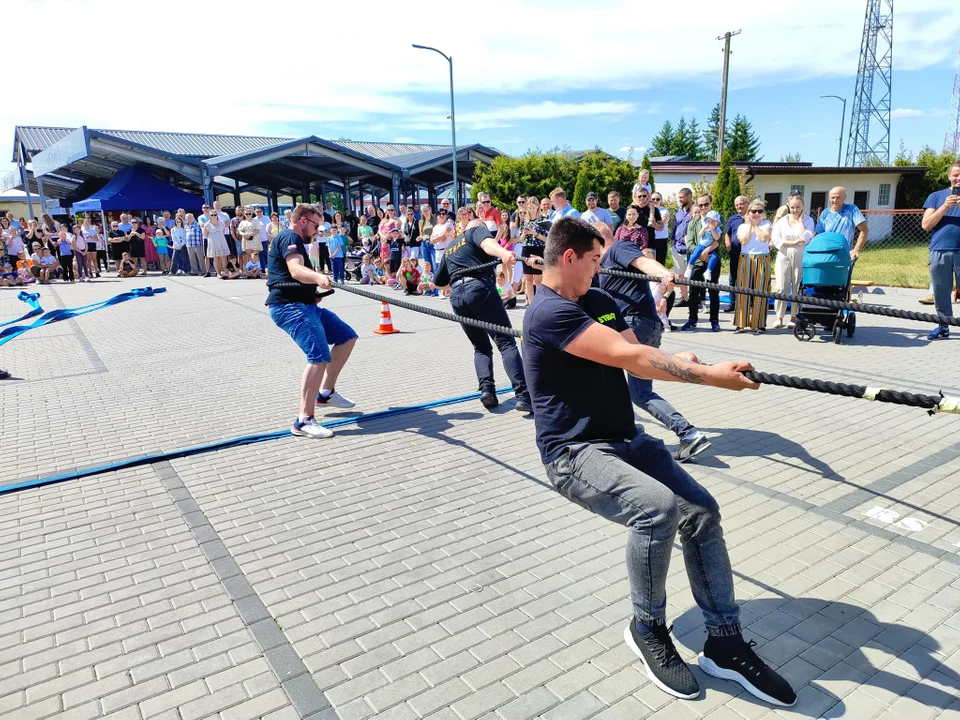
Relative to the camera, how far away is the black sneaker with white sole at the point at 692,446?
5199 millimetres

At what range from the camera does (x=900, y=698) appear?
2754mm

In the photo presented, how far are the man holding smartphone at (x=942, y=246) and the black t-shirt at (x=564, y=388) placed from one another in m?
8.59

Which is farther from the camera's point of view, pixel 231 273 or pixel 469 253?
pixel 231 273

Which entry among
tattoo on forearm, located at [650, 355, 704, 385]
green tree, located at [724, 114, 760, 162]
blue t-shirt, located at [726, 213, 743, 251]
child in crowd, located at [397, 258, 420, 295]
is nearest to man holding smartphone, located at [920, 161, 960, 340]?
blue t-shirt, located at [726, 213, 743, 251]

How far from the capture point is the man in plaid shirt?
78.9 feet

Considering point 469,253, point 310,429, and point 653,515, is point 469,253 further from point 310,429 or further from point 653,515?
point 653,515

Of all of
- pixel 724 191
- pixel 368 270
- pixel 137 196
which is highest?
pixel 137 196

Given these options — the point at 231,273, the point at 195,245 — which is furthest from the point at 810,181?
the point at 195,245

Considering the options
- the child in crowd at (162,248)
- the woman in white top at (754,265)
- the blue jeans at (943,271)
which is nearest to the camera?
the blue jeans at (943,271)

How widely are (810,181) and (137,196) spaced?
31.5 m

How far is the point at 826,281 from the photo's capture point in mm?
9398

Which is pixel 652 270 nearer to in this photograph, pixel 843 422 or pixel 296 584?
pixel 843 422

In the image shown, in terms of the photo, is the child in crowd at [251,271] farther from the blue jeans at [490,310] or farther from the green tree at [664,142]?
the green tree at [664,142]

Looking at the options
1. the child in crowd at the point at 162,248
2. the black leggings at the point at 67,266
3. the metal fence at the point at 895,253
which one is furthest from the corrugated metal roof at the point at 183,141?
the metal fence at the point at 895,253
